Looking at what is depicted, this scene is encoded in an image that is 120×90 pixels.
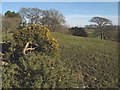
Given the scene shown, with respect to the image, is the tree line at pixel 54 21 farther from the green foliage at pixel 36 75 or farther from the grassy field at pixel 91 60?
the green foliage at pixel 36 75

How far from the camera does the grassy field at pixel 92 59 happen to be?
14.7ft

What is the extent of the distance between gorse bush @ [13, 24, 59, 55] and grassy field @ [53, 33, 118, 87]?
30.6 inches

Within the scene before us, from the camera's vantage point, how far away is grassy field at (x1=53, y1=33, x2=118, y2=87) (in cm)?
448

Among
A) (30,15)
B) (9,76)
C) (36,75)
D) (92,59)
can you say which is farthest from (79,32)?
(9,76)

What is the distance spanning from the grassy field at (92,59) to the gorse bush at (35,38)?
2.55 feet

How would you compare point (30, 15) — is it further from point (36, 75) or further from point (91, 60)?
point (36, 75)

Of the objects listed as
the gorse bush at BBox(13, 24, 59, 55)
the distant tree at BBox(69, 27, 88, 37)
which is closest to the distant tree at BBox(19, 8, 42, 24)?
the distant tree at BBox(69, 27, 88, 37)

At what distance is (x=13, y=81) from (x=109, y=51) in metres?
3.21

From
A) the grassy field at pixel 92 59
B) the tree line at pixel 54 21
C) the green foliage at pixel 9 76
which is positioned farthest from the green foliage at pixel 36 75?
the tree line at pixel 54 21

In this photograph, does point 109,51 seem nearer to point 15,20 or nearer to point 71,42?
point 71,42

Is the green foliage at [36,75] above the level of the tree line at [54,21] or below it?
below

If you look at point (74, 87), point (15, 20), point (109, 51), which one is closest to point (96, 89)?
point (74, 87)

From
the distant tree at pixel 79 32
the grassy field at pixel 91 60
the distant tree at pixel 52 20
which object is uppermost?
the distant tree at pixel 52 20

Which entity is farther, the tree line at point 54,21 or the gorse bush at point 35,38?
the tree line at point 54,21
